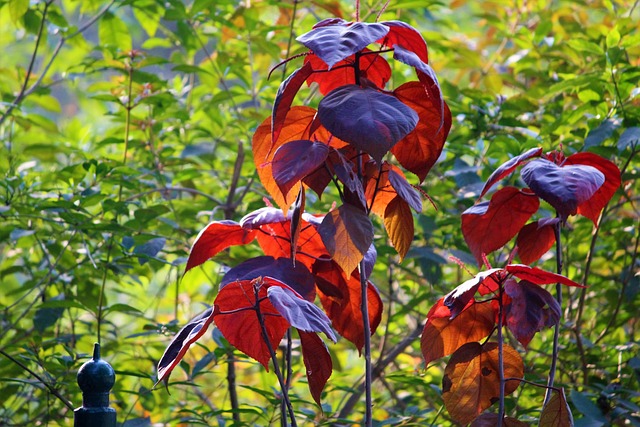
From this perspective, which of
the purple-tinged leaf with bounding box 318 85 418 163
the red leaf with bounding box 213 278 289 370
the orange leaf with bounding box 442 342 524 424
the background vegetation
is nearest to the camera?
the purple-tinged leaf with bounding box 318 85 418 163

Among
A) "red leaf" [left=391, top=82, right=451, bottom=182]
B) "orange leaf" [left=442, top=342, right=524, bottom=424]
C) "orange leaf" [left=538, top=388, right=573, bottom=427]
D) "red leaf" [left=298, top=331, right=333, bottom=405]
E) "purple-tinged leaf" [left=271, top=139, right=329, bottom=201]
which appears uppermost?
"red leaf" [left=391, top=82, right=451, bottom=182]

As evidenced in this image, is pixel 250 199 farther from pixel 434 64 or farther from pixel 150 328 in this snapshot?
pixel 434 64

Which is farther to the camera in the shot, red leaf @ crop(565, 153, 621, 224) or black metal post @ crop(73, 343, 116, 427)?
red leaf @ crop(565, 153, 621, 224)

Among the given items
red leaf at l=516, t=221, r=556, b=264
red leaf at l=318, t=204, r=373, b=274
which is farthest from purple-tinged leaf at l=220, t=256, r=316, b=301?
red leaf at l=516, t=221, r=556, b=264

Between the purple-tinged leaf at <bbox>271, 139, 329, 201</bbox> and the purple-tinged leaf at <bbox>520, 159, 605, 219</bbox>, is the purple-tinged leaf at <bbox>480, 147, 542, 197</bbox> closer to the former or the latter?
the purple-tinged leaf at <bbox>520, 159, 605, 219</bbox>

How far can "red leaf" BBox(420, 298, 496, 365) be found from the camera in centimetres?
99

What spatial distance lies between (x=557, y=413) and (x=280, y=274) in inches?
15.2

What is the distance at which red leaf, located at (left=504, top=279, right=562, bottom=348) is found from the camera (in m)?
0.88

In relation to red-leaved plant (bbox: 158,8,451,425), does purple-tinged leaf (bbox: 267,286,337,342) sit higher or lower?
lower

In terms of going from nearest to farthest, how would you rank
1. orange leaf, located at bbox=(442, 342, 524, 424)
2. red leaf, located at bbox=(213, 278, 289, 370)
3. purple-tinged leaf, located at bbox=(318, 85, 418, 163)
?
purple-tinged leaf, located at bbox=(318, 85, 418, 163) → red leaf, located at bbox=(213, 278, 289, 370) → orange leaf, located at bbox=(442, 342, 524, 424)

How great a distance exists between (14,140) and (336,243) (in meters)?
1.78

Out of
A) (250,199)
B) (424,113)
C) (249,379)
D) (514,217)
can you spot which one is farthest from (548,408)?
(249,379)

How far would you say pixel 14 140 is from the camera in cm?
228

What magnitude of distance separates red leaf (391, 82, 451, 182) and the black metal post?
446 millimetres
